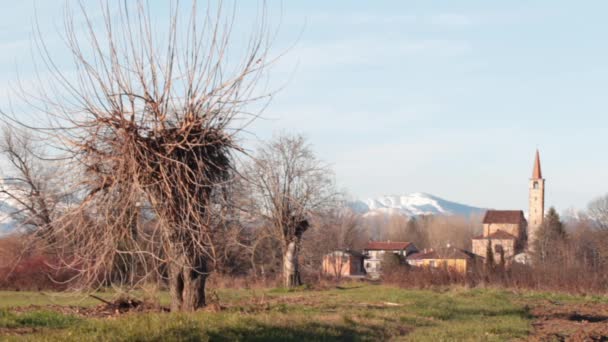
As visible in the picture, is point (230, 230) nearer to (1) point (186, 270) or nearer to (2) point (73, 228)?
(1) point (186, 270)

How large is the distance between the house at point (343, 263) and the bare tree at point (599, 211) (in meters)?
32.8

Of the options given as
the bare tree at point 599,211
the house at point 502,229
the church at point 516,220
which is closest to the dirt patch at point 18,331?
the bare tree at point 599,211

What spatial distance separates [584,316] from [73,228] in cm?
1745

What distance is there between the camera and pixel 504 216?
443 feet

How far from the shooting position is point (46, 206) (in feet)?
46.2

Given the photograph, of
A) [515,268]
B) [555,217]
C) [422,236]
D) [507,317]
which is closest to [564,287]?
[515,268]

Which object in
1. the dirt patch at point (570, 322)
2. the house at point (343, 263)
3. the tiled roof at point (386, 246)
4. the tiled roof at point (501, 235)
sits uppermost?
the tiled roof at point (501, 235)

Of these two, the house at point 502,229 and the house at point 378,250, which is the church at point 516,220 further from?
the house at point 378,250

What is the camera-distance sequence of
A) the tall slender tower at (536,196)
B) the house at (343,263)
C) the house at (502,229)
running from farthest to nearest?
the tall slender tower at (536,196) < the house at (502,229) < the house at (343,263)

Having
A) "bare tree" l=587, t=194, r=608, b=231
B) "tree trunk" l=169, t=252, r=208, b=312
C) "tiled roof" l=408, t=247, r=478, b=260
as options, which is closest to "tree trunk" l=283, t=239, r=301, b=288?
"tree trunk" l=169, t=252, r=208, b=312

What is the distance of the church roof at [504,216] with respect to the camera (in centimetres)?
13312

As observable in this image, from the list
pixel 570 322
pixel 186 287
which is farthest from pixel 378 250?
pixel 186 287

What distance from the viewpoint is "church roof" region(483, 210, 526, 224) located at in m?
133

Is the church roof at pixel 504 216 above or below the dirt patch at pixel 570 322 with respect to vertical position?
above
